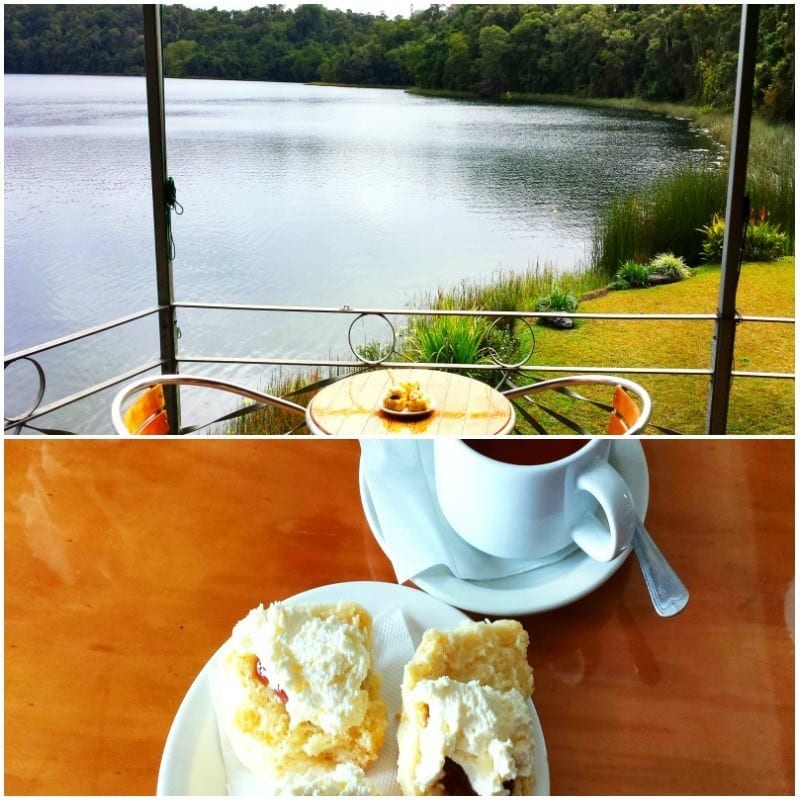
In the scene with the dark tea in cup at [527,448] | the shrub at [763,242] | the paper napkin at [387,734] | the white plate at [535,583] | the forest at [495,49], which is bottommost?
the paper napkin at [387,734]

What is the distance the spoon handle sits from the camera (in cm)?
21

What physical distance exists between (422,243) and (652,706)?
78 cm

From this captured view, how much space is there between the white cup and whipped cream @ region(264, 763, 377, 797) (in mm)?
81

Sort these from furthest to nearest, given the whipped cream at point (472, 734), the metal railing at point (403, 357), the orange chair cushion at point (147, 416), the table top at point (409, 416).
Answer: the metal railing at point (403, 357) < the table top at point (409, 416) < the orange chair cushion at point (147, 416) < the whipped cream at point (472, 734)

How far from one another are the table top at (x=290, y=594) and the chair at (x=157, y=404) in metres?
0.20

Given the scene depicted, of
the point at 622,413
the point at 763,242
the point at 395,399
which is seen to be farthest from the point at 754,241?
the point at 395,399

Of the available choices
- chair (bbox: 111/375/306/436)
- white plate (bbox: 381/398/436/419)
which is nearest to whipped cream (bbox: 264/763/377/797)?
chair (bbox: 111/375/306/436)

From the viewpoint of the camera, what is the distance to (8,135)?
0.78 meters

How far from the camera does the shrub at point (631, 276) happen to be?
938 mm

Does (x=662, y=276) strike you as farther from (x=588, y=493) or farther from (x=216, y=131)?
(x=588, y=493)

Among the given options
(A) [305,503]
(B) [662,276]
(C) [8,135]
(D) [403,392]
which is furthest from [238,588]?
(B) [662,276]

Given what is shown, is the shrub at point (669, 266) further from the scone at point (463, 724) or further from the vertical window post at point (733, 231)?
the scone at point (463, 724)

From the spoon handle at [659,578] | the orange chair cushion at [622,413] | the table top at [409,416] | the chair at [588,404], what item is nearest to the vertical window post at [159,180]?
the table top at [409,416]

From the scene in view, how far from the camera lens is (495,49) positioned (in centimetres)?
88
